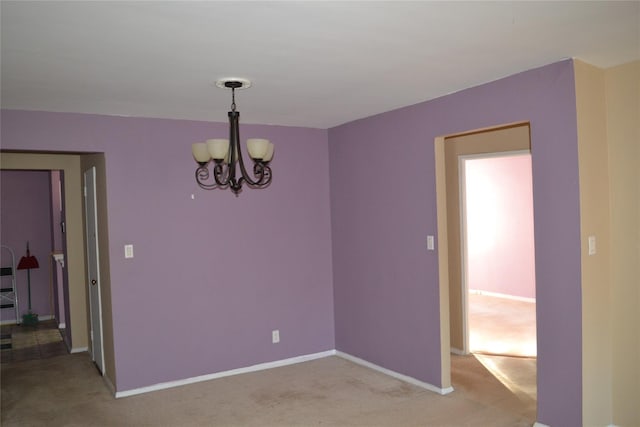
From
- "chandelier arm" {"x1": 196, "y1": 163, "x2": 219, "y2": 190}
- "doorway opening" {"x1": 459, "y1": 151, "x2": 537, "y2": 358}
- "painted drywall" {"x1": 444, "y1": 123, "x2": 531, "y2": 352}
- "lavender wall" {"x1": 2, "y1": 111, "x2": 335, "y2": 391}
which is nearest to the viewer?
"lavender wall" {"x1": 2, "y1": 111, "x2": 335, "y2": 391}

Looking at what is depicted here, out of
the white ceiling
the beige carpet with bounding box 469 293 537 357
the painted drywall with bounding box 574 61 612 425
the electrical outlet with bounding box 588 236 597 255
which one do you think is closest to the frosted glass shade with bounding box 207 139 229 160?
the white ceiling

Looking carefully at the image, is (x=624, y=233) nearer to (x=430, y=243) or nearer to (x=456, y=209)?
(x=430, y=243)

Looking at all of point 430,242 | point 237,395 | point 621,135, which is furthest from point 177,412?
point 621,135

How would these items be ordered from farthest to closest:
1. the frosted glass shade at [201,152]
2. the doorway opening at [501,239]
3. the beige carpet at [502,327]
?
the doorway opening at [501,239], the beige carpet at [502,327], the frosted glass shade at [201,152]

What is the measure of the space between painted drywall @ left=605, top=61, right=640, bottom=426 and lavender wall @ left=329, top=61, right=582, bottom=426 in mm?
372

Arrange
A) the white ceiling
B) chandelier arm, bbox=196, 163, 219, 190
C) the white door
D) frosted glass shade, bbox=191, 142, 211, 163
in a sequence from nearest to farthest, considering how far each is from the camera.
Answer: the white ceiling → frosted glass shade, bbox=191, 142, 211, 163 → chandelier arm, bbox=196, 163, 219, 190 → the white door

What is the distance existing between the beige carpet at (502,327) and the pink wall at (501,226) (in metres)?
0.34

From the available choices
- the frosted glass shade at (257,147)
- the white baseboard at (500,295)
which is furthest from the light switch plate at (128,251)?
the white baseboard at (500,295)

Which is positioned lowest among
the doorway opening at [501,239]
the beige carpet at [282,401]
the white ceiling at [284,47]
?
the beige carpet at [282,401]

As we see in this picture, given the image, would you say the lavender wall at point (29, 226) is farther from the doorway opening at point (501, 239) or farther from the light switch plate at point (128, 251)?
the doorway opening at point (501, 239)

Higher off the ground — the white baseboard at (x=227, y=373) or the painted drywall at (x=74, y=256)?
the painted drywall at (x=74, y=256)

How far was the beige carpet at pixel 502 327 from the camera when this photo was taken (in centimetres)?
501

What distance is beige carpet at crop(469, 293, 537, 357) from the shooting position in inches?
197

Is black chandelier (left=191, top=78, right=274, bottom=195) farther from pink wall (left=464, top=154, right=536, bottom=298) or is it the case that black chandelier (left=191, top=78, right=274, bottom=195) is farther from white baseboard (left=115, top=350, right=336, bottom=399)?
pink wall (left=464, top=154, right=536, bottom=298)
